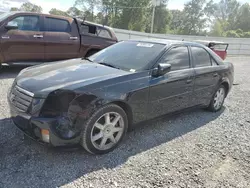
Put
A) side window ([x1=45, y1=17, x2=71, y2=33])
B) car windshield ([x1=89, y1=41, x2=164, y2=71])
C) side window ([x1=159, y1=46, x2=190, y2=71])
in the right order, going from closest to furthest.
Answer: car windshield ([x1=89, y1=41, x2=164, y2=71])
side window ([x1=159, y1=46, x2=190, y2=71])
side window ([x1=45, y1=17, x2=71, y2=33])

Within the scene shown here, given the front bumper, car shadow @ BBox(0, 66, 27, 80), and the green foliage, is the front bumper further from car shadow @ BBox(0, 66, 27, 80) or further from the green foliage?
the green foliage

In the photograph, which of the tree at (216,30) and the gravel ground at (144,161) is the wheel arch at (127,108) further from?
the tree at (216,30)

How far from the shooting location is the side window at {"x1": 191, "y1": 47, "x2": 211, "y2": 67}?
3.98 metres

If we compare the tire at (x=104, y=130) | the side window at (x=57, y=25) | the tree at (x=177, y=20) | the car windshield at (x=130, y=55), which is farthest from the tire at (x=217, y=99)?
the tree at (x=177, y=20)

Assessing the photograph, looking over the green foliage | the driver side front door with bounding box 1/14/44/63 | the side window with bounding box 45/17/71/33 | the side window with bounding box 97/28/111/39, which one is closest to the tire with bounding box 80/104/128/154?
the driver side front door with bounding box 1/14/44/63

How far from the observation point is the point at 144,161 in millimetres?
2736

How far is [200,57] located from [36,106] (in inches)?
121

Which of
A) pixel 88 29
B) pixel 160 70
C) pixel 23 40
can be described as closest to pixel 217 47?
pixel 88 29

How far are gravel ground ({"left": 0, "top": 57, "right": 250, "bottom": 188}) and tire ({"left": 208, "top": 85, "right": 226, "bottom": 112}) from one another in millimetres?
835

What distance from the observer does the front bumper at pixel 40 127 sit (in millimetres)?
2352

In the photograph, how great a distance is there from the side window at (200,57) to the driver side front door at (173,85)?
214 mm

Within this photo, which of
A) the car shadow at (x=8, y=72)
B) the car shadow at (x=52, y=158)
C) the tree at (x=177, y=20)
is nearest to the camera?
the car shadow at (x=52, y=158)

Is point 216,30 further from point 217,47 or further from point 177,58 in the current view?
point 177,58

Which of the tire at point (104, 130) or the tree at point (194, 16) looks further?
the tree at point (194, 16)
